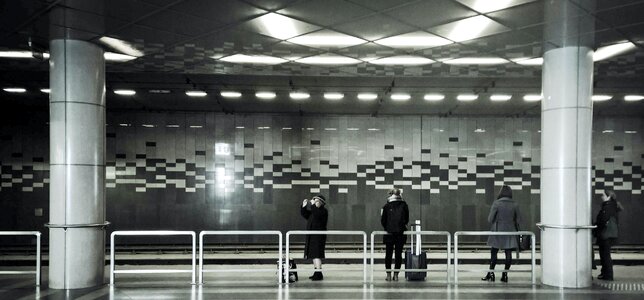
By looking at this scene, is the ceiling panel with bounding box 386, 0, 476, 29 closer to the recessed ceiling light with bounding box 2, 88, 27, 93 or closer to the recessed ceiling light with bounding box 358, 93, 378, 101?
the recessed ceiling light with bounding box 358, 93, 378, 101

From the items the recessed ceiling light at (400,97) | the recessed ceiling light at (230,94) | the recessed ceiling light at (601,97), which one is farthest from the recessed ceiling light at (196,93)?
the recessed ceiling light at (601,97)

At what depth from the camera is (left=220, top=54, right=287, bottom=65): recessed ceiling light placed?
11.9m

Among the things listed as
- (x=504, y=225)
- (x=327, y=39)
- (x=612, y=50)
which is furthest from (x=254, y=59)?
(x=612, y=50)

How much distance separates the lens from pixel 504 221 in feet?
37.2

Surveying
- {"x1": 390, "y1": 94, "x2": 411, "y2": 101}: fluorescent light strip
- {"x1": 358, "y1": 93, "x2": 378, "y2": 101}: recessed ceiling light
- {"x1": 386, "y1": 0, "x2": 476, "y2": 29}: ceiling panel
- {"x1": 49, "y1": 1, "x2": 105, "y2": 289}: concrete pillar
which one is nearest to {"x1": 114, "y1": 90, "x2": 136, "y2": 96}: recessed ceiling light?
{"x1": 49, "y1": 1, "x2": 105, "y2": 289}: concrete pillar

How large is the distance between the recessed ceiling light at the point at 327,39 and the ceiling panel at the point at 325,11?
0.79 meters

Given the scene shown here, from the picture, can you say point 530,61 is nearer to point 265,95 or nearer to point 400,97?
point 400,97

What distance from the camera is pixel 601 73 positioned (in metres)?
13.4

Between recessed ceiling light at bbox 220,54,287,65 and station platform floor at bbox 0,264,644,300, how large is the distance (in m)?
4.55

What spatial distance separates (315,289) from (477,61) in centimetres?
598

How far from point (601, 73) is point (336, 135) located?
31.1 feet

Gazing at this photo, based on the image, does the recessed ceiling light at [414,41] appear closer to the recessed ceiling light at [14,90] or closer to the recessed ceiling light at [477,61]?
the recessed ceiling light at [477,61]

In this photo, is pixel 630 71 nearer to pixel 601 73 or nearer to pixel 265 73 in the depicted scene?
pixel 601 73

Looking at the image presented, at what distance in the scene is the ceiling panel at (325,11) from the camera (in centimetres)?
827
